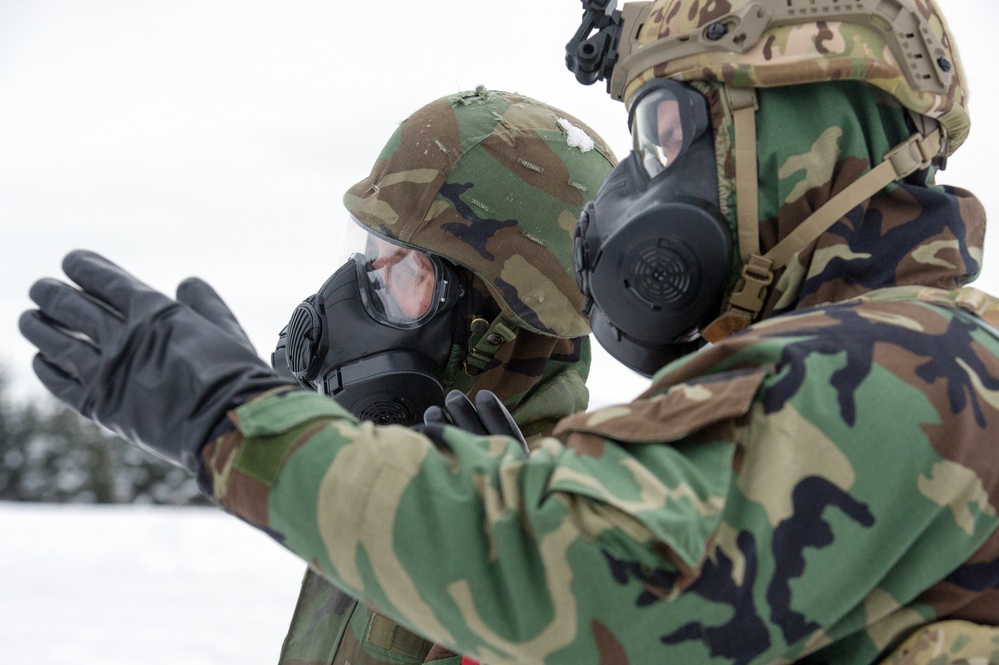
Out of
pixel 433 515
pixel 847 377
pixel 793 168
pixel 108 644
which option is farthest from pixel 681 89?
pixel 108 644

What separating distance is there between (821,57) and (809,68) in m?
0.03

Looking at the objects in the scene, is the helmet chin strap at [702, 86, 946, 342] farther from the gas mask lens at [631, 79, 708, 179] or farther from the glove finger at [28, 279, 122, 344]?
the glove finger at [28, 279, 122, 344]

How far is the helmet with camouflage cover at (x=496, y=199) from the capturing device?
9.02ft

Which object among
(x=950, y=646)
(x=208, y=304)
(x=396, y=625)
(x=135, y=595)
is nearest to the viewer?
(x=950, y=646)

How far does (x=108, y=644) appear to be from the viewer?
212 inches

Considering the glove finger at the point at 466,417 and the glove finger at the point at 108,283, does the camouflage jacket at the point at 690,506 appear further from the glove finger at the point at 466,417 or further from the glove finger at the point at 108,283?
the glove finger at the point at 466,417

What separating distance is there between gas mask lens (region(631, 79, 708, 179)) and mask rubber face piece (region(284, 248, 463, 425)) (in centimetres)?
92

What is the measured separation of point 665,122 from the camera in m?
1.88

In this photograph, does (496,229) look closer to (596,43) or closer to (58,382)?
(596,43)

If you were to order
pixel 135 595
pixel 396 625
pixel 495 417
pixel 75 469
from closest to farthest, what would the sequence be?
1. pixel 495 417
2. pixel 396 625
3. pixel 135 595
4. pixel 75 469

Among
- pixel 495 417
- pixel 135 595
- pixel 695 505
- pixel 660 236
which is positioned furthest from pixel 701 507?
pixel 135 595

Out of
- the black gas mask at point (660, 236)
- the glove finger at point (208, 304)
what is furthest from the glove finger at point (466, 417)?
the glove finger at point (208, 304)

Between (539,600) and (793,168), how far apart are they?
892 millimetres

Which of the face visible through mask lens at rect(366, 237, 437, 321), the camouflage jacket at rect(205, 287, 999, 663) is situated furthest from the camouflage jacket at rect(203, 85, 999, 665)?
the face visible through mask lens at rect(366, 237, 437, 321)
